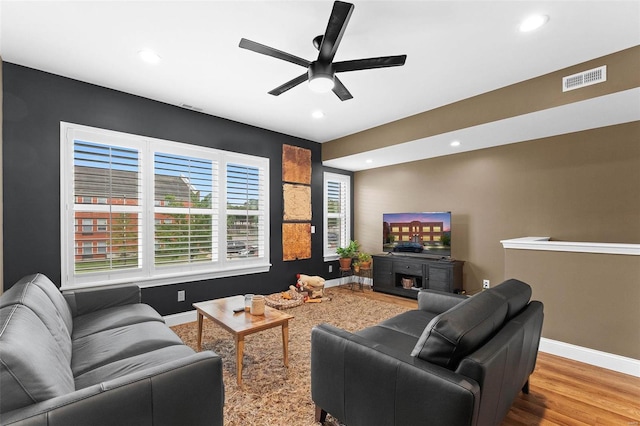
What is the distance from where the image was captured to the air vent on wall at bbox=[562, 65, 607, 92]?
2584 millimetres

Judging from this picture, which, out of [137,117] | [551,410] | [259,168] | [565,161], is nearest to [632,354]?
[551,410]

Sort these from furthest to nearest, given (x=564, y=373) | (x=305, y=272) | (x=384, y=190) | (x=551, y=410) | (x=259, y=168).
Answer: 1. (x=384, y=190)
2. (x=305, y=272)
3. (x=259, y=168)
4. (x=564, y=373)
5. (x=551, y=410)

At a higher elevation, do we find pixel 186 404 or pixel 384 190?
pixel 384 190

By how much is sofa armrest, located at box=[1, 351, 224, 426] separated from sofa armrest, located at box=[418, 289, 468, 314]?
1.93 metres

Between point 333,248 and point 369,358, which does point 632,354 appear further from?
point 333,248

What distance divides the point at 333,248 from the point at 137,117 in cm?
395

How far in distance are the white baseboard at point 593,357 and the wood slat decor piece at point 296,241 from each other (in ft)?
11.3

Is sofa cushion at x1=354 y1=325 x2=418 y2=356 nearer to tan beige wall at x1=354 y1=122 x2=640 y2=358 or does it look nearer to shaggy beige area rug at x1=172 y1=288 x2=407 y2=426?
shaggy beige area rug at x1=172 y1=288 x2=407 y2=426

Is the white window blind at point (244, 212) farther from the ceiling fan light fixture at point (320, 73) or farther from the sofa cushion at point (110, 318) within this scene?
the ceiling fan light fixture at point (320, 73)

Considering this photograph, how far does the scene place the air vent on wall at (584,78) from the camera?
2584 mm

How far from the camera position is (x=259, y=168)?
4.60m

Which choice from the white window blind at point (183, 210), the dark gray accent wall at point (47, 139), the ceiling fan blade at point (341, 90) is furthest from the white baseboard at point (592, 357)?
the white window blind at point (183, 210)

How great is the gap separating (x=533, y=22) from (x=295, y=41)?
1.81 metres

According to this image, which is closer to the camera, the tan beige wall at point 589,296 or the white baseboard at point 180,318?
the tan beige wall at point 589,296
